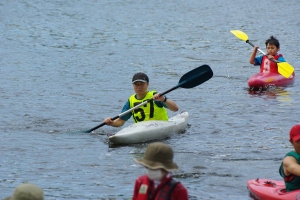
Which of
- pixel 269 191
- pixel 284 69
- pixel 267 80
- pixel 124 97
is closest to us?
pixel 269 191

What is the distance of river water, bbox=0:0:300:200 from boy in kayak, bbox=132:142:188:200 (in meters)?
2.88

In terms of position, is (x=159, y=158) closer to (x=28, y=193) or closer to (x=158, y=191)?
(x=158, y=191)

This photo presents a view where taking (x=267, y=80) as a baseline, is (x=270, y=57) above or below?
above

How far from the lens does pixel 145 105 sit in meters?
9.88

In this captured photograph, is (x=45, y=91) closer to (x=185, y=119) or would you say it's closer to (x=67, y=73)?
(x=67, y=73)

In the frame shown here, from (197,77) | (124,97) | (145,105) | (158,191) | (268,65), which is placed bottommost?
(124,97)

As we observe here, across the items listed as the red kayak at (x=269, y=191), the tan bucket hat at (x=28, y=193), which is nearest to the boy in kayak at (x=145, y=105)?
the red kayak at (x=269, y=191)

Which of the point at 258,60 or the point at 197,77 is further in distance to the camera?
the point at 258,60

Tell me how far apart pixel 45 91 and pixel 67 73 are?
2292 millimetres

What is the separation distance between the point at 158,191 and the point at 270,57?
9.80 m

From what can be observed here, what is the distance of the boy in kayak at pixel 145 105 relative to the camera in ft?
31.0

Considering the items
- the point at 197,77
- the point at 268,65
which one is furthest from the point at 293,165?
the point at 268,65

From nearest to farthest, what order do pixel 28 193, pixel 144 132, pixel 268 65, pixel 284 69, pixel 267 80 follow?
pixel 28 193 → pixel 144 132 → pixel 284 69 → pixel 267 80 → pixel 268 65

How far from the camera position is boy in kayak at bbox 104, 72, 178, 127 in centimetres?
946
